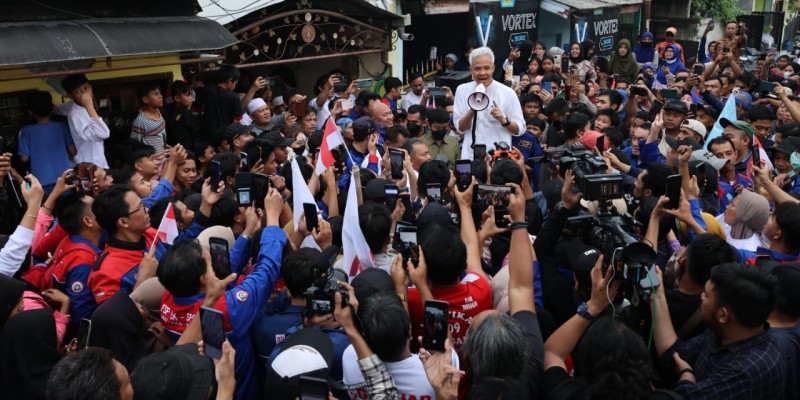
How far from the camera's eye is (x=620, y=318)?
2893 mm

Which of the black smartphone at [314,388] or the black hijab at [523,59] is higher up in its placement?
the black hijab at [523,59]

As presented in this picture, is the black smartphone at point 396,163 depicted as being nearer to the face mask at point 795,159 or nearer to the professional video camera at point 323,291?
the professional video camera at point 323,291

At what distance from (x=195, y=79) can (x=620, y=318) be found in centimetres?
673

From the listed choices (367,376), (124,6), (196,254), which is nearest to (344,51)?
(124,6)

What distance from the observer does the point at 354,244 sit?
12.4 feet

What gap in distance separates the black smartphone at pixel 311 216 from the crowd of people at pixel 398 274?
0.7 inches

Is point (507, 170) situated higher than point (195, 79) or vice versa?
point (195, 79)

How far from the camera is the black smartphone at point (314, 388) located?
227 cm

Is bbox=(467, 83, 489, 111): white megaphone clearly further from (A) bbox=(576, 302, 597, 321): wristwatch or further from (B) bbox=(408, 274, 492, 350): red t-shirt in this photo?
(A) bbox=(576, 302, 597, 321): wristwatch

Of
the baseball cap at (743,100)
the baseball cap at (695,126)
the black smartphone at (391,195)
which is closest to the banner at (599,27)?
the baseball cap at (743,100)

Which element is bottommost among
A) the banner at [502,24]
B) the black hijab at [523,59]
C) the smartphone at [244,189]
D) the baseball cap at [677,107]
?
the smartphone at [244,189]

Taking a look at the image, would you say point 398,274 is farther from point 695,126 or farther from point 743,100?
point 743,100

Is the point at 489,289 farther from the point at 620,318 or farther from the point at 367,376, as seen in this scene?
the point at 367,376

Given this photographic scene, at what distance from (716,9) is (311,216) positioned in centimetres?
2078
